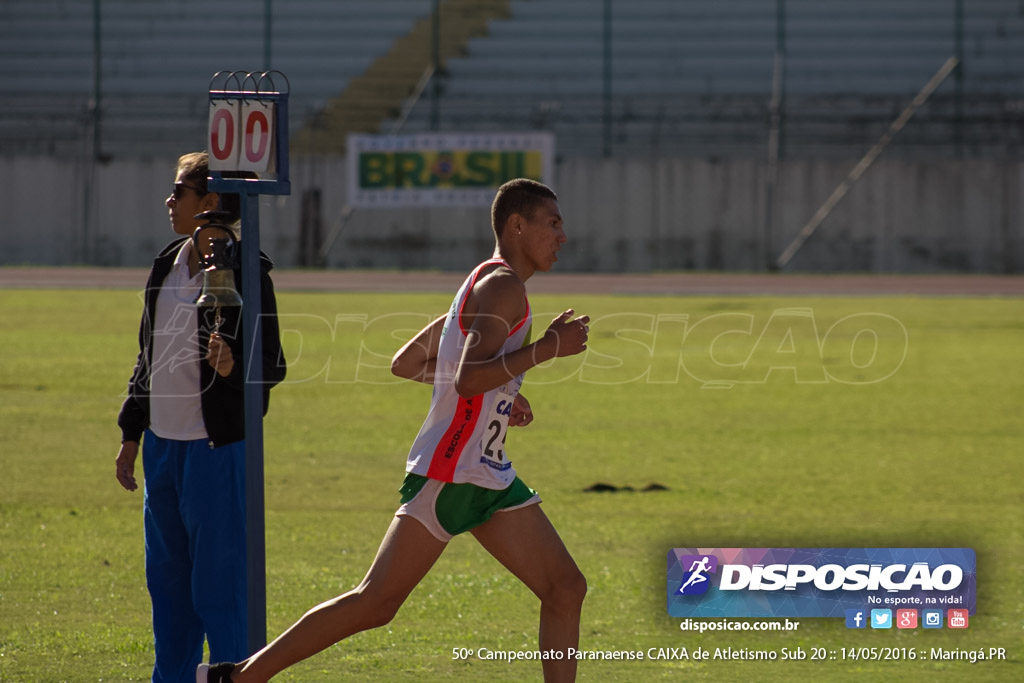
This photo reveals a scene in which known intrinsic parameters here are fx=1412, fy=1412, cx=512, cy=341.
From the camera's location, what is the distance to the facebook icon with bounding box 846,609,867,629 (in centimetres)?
586

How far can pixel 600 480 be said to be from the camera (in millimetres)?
9328

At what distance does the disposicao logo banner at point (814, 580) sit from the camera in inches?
219

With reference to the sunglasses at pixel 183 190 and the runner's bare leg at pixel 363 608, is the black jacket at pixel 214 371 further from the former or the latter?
the runner's bare leg at pixel 363 608

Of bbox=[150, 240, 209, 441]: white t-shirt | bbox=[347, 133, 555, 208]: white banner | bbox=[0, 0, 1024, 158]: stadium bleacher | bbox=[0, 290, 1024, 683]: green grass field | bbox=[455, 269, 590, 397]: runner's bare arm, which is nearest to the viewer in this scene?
bbox=[455, 269, 590, 397]: runner's bare arm

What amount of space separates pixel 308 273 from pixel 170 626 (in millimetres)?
29689

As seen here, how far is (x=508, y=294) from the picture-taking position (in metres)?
4.17

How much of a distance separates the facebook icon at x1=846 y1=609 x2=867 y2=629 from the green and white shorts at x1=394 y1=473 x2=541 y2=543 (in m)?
2.25

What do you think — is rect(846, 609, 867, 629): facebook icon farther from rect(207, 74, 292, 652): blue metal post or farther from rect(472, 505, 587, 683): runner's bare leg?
rect(207, 74, 292, 652): blue metal post

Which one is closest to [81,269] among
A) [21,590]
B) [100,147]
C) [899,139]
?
[100,147]

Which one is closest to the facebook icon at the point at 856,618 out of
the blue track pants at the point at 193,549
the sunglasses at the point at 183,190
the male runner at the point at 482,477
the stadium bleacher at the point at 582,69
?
the male runner at the point at 482,477

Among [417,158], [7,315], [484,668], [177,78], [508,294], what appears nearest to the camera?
[508,294]

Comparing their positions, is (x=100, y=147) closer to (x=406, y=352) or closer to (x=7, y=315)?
(x=7, y=315)

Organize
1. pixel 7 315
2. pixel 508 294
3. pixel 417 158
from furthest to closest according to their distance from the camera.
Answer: pixel 417 158
pixel 7 315
pixel 508 294

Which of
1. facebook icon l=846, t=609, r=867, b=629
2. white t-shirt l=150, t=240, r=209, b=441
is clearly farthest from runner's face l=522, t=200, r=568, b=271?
facebook icon l=846, t=609, r=867, b=629
